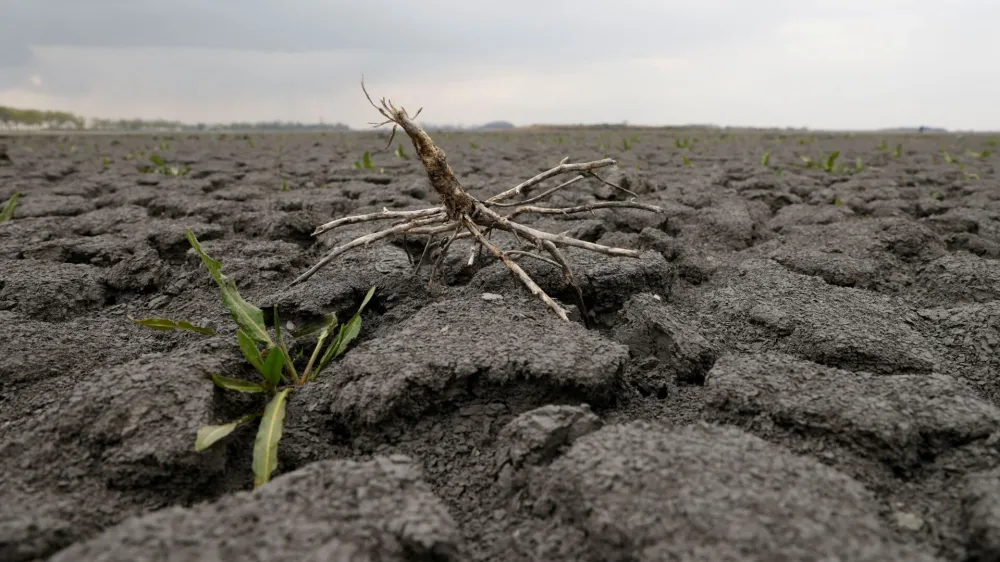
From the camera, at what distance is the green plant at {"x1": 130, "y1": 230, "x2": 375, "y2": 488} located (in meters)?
1.00

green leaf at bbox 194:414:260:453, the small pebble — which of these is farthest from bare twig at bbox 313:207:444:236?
the small pebble

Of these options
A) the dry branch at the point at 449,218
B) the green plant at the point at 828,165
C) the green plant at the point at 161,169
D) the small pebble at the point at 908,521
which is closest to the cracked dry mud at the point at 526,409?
the small pebble at the point at 908,521

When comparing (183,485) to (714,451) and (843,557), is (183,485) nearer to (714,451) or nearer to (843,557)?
(714,451)

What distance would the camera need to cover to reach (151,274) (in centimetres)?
194

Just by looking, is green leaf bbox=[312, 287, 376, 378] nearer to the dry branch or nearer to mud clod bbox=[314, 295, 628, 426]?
mud clod bbox=[314, 295, 628, 426]

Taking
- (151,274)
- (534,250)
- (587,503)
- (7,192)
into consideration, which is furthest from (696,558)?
(7,192)

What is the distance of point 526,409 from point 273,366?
49cm

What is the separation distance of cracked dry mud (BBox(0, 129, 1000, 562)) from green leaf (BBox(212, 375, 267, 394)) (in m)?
0.03

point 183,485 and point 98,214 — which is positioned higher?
point 98,214

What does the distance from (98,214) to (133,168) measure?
2.38 meters

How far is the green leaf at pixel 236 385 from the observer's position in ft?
3.67

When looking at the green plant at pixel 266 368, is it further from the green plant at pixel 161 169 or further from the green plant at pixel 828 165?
the green plant at pixel 828 165

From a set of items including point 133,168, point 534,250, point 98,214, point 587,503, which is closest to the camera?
point 587,503

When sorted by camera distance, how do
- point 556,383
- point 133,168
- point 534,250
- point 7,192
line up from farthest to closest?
point 133,168 < point 7,192 < point 534,250 < point 556,383
